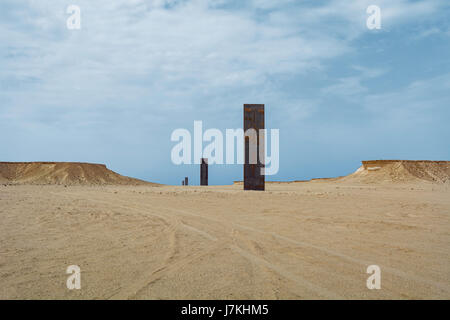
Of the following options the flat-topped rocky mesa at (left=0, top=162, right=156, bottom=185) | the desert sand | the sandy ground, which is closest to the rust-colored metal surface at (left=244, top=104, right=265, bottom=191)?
the desert sand

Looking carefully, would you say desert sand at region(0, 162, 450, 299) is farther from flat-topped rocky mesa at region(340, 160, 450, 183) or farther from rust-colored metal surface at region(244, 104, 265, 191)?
flat-topped rocky mesa at region(340, 160, 450, 183)

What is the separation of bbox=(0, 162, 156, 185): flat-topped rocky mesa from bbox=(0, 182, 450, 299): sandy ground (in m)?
22.7

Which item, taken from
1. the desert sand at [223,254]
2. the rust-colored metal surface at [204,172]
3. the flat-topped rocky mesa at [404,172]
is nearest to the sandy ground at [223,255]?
the desert sand at [223,254]

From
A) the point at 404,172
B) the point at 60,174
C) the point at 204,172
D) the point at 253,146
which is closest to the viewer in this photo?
the point at 253,146

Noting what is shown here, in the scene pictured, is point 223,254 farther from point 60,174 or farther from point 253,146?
point 60,174

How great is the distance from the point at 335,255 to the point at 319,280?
1.08m

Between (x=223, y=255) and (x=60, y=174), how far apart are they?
94.6 ft

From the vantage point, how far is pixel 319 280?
10.4 feet

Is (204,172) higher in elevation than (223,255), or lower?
higher

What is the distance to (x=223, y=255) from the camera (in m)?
4.11

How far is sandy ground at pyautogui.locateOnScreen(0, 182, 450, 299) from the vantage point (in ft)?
9.70

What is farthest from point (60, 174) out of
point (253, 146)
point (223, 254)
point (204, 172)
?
point (223, 254)

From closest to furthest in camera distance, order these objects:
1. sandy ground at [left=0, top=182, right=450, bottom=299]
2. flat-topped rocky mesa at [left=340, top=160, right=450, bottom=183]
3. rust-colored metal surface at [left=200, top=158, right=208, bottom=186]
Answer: sandy ground at [left=0, top=182, right=450, bottom=299]
flat-topped rocky mesa at [left=340, top=160, right=450, bottom=183]
rust-colored metal surface at [left=200, top=158, right=208, bottom=186]
